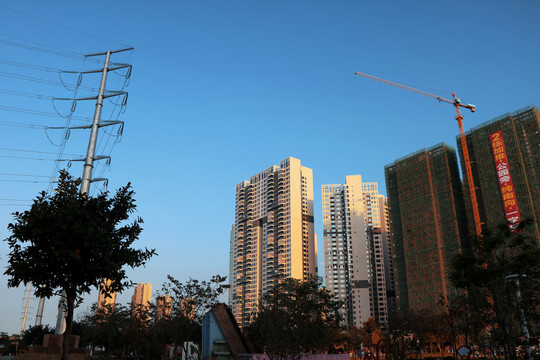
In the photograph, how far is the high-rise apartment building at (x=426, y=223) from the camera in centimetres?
11412

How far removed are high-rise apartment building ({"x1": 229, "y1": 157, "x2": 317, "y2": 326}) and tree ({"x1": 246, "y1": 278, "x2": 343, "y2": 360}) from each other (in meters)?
124

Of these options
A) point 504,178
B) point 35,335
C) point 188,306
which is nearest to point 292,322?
point 188,306

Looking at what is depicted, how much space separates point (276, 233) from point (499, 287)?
160641mm

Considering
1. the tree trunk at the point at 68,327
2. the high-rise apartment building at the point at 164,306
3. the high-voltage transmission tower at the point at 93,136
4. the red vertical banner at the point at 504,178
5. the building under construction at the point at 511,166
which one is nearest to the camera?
the tree trunk at the point at 68,327

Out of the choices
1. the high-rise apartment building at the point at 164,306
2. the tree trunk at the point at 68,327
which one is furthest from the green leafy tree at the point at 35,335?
the tree trunk at the point at 68,327

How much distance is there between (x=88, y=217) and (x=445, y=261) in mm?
112875

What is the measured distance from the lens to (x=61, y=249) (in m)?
15.7

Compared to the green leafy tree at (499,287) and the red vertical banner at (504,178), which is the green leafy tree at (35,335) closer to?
the green leafy tree at (499,287)

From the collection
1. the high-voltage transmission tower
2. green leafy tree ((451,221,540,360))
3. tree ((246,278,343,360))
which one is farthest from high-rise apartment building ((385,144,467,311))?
the high-voltage transmission tower

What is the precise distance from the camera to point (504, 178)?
325ft

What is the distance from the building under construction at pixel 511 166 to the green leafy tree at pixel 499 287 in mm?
70793

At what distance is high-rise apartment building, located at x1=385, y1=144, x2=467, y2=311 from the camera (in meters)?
114

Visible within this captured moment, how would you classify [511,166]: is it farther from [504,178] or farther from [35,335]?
[35,335]

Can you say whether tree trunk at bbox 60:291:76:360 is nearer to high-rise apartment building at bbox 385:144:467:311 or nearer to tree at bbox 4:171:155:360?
tree at bbox 4:171:155:360
